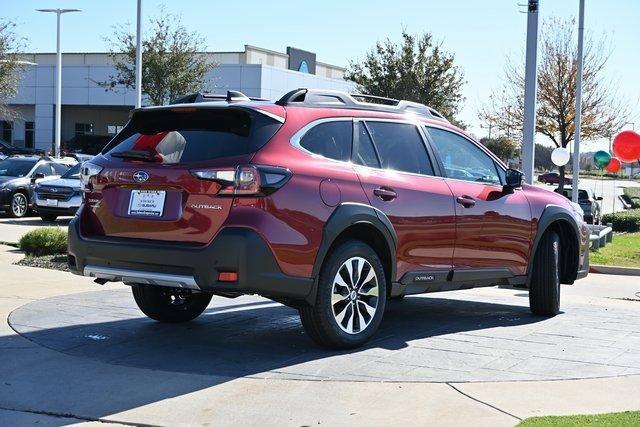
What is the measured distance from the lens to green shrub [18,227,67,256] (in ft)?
41.0

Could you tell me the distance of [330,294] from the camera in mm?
6266

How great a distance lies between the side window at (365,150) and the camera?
677 centimetres

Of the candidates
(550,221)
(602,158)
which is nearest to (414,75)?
(602,158)

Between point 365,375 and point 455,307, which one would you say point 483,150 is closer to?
point 455,307

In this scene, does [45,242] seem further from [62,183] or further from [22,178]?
[22,178]

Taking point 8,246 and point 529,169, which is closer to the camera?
point 529,169

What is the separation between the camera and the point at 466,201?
7434 mm

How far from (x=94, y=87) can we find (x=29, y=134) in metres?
6.92

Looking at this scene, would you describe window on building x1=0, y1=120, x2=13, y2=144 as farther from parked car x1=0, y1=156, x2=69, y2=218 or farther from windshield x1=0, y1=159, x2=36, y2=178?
windshield x1=0, y1=159, x2=36, y2=178

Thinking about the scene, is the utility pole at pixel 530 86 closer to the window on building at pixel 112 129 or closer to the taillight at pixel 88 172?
the taillight at pixel 88 172

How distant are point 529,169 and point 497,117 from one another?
2469cm

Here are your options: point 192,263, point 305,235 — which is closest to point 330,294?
point 305,235

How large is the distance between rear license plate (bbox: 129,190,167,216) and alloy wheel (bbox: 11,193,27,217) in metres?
17.5

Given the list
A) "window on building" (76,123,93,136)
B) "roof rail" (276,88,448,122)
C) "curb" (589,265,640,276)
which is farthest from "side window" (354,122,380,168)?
"window on building" (76,123,93,136)
